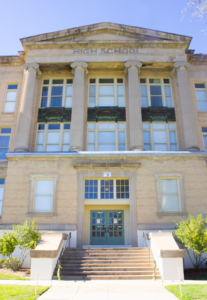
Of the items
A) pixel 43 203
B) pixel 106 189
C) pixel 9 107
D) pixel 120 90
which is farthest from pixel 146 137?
pixel 9 107

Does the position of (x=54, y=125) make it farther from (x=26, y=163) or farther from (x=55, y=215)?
(x=55, y=215)

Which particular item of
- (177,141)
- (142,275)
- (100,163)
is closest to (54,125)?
(100,163)

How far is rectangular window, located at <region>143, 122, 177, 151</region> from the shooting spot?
20.6 meters

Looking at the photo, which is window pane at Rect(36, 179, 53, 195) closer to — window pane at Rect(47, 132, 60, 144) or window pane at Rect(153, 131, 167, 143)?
window pane at Rect(47, 132, 60, 144)

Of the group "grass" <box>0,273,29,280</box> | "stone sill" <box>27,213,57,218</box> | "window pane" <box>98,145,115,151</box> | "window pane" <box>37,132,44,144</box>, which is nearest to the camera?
"grass" <box>0,273,29,280</box>

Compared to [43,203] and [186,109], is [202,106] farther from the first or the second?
[43,203]

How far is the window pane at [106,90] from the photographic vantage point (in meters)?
22.2

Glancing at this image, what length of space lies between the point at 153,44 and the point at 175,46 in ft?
6.21

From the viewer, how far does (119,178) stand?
18.1 m

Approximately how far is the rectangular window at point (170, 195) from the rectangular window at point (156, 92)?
23.8 feet

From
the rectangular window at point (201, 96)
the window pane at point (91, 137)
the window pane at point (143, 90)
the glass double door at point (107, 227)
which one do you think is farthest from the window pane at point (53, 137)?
the rectangular window at point (201, 96)

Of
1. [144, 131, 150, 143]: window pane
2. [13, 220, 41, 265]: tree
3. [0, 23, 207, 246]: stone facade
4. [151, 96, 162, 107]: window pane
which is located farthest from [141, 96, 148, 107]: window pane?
[13, 220, 41, 265]: tree

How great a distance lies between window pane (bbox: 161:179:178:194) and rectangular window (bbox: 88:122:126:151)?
4352mm

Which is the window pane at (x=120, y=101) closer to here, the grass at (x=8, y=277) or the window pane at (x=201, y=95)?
the window pane at (x=201, y=95)
